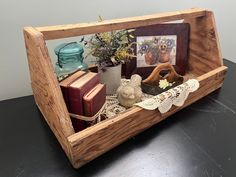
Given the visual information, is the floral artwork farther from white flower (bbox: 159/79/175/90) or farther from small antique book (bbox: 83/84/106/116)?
small antique book (bbox: 83/84/106/116)

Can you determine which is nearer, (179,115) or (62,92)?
(62,92)

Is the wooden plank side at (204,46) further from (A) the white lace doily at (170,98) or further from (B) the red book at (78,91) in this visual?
(B) the red book at (78,91)

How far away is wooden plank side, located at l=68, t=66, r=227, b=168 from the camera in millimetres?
496

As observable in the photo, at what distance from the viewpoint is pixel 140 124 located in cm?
61

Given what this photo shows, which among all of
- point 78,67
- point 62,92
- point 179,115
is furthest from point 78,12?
point 179,115

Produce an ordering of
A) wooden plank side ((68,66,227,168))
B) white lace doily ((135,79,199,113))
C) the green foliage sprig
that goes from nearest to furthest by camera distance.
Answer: wooden plank side ((68,66,227,168)) → white lace doily ((135,79,199,113)) → the green foliage sprig

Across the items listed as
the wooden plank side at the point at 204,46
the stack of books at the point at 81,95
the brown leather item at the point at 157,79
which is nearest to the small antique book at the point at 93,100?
the stack of books at the point at 81,95

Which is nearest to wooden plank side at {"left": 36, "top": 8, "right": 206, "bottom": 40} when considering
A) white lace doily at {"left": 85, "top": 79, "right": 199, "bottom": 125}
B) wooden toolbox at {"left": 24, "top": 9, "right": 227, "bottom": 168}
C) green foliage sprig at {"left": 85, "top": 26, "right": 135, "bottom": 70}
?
A: wooden toolbox at {"left": 24, "top": 9, "right": 227, "bottom": 168}

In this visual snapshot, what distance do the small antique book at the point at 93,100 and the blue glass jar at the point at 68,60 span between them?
128 millimetres

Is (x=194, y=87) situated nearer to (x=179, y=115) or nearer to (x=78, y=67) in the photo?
(x=179, y=115)

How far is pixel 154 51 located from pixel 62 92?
430mm

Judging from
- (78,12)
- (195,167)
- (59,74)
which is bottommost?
(195,167)

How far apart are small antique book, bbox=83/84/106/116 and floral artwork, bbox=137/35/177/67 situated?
291 millimetres

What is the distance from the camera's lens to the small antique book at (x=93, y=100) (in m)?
0.55
